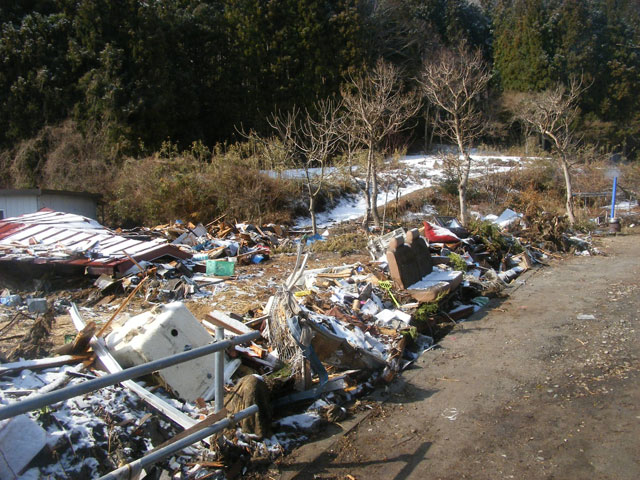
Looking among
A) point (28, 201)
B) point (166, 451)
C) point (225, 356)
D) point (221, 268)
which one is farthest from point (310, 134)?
point (166, 451)

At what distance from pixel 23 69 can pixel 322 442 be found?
23.4 m

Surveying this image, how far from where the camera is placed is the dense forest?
2091cm

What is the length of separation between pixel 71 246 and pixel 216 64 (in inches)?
629

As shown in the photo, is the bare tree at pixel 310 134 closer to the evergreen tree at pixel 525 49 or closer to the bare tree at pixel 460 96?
the bare tree at pixel 460 96

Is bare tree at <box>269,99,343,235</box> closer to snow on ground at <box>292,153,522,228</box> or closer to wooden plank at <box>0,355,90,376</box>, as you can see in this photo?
snow on ground at <box>292,153,522,228</box>

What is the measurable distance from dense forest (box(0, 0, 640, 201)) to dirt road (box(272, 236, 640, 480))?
1494 cm

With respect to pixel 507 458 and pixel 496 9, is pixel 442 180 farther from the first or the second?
pixel 496 9

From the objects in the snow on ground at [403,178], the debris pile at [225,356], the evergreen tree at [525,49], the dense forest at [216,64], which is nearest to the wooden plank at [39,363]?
the debris pile at [225,356]

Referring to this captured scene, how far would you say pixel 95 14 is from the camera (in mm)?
21000

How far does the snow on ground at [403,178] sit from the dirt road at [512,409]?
10442 millimetres

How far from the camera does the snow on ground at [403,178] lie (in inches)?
718

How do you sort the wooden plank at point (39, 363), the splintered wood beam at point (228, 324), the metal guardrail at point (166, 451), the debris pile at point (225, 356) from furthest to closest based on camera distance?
the splintered wood beam at point (228, 324) < the wooden plank at point (39, 363) < the debris pile at point (225, 356) < the metal guardrail at point (166, 451)

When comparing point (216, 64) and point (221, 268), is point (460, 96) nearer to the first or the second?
point (216, 64)

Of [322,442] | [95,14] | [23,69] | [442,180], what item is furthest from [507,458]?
[23,69]
